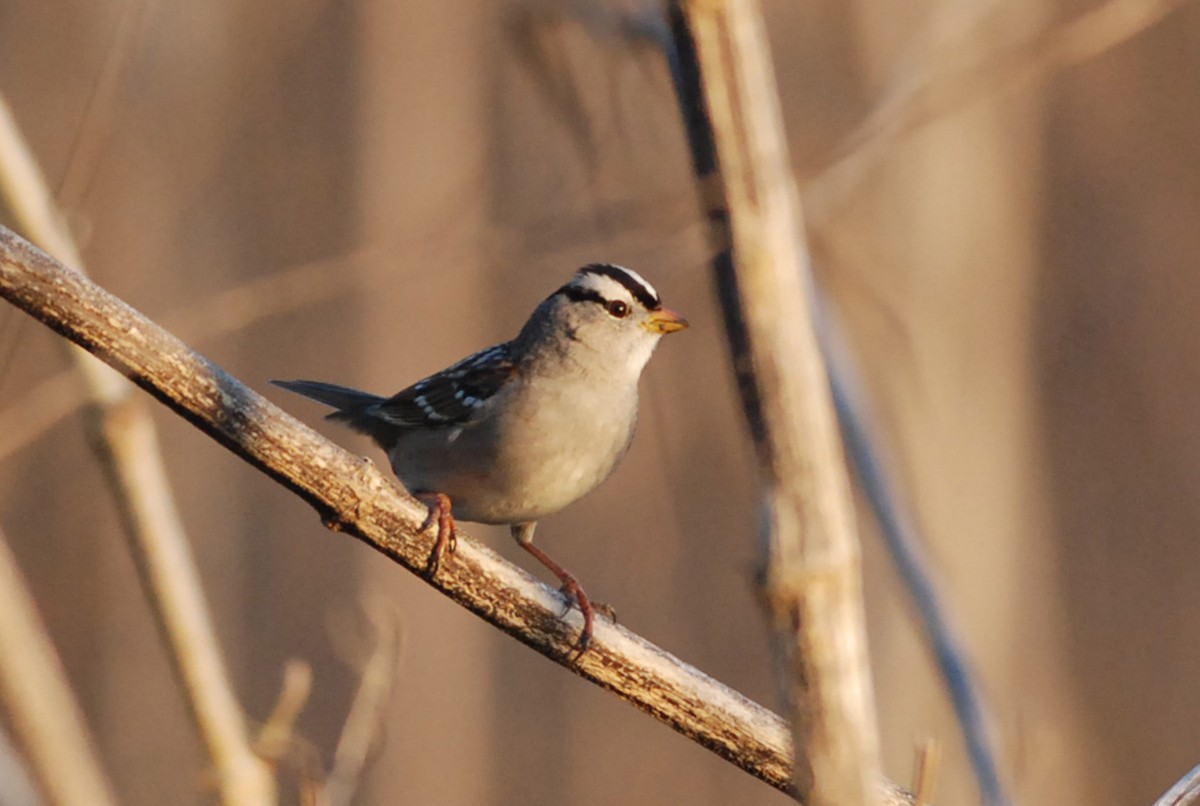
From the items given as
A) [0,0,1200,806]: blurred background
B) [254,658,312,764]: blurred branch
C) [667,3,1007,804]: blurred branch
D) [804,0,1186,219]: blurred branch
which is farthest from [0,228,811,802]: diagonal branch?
[0,0,1200,806]: blurred background

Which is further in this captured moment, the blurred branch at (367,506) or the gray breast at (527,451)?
the gray breast at (527,451)

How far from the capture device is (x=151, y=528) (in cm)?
184

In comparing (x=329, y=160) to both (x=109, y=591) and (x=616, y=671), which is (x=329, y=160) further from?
(x=616, y=671)

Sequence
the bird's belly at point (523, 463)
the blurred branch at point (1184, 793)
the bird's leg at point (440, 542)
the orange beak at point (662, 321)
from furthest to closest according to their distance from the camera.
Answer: the orange beak at point (662, 321)
the bird's belly at point (523, 463)
the bird's leg at point (440, 542)
the blurred branch at point (1184, 793)

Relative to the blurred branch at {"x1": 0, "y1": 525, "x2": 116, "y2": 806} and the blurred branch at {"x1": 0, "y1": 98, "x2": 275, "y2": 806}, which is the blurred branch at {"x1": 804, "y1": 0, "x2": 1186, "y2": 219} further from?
the blurred branch at {"x1": 0, "y1": 525, "x2": 116, "y2": 806}

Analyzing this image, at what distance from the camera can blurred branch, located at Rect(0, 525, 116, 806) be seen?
1749 mm

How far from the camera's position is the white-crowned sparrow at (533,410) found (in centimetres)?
254

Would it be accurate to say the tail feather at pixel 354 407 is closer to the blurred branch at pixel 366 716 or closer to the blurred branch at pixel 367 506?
the blurred branch at pixel 366 716

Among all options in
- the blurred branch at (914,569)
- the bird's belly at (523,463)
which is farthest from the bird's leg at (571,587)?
the blurred branch at (914,569)

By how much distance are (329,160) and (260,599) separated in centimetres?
250

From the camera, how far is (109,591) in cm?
597

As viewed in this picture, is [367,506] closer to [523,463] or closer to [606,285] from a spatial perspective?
[523,463]

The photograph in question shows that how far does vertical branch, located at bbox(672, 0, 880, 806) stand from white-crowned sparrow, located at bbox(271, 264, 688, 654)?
5.19 ft

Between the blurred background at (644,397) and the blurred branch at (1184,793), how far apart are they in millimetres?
2504
